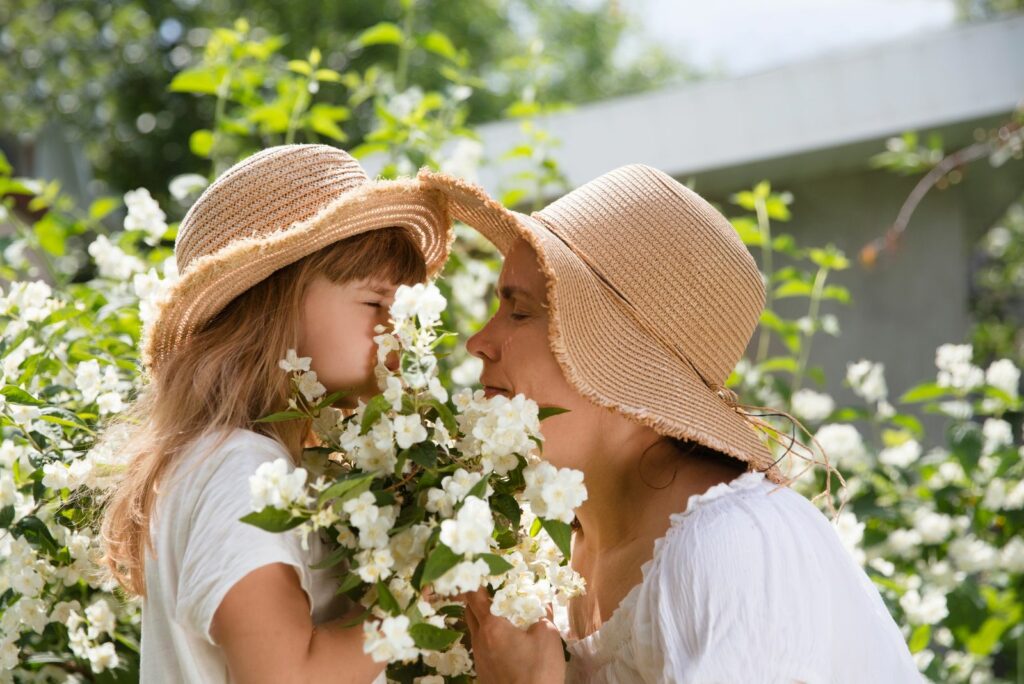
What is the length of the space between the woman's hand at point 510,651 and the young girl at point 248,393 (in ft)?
0.73

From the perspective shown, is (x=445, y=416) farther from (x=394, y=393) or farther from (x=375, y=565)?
(x=375, y=565)

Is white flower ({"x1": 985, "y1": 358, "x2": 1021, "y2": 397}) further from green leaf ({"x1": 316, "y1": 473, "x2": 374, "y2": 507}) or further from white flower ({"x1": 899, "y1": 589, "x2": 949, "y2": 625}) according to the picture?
green leaf ({"x1": 316, "y1": 473, "x2": 374, "y2": 507})

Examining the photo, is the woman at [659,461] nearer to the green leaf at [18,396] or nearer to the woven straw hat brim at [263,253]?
the woven straw hat brim at [263,253]

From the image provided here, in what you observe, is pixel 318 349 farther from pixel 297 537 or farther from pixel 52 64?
pixel 52 64

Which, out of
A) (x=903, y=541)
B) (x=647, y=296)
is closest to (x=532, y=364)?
(x=647, y=296)

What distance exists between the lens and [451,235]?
2086 millimetres

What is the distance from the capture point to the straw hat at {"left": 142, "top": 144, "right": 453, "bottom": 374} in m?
1.75

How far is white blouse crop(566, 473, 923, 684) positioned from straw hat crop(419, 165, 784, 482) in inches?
5.3

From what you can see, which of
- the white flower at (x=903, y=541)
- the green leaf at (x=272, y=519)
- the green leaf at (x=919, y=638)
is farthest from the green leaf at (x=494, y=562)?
the white flower at (x=903, y=541)

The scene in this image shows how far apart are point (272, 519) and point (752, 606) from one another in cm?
70

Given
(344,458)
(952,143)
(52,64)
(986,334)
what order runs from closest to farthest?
(344,458)
(952,143)
(986,334)
(52,64)

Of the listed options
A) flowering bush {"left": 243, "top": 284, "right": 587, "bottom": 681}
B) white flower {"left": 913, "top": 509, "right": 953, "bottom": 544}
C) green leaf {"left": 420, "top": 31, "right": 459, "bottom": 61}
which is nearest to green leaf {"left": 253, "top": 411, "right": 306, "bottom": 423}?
flowering bush {"left": 243, "top": 284, "right": 587, "bottom": 681}

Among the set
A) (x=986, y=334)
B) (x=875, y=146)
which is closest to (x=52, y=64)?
(x=986, y=334)

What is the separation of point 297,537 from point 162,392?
384 mm
